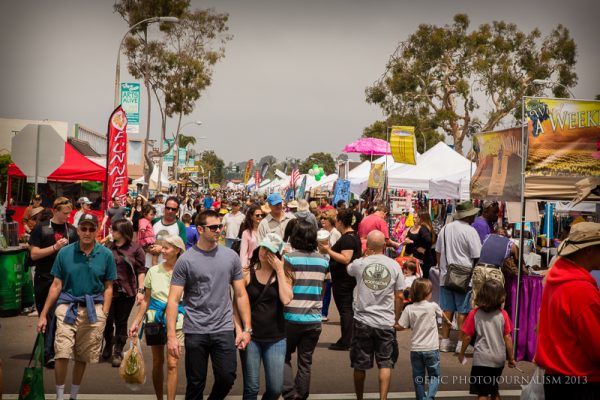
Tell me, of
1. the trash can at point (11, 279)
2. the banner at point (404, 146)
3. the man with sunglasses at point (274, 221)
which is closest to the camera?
the man with sunglasses at point (274, 221)

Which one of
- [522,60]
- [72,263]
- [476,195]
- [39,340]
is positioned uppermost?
[522,60]

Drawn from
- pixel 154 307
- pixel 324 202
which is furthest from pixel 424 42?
pixel 154 307

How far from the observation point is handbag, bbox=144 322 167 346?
6.94 meters

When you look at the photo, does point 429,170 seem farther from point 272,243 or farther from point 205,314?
point 205,314

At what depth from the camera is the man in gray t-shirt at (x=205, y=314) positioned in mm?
5996

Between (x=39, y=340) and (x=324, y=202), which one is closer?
(x=39, y=340)

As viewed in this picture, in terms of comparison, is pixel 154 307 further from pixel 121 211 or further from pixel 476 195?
pixel 121 211

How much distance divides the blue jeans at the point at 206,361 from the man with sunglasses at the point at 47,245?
127 inches

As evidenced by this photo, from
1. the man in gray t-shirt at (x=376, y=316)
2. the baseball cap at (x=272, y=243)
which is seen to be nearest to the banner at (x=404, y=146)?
the man in gray t-shirt at (x=376, y=316)

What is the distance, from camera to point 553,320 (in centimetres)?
439

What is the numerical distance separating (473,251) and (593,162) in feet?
6.61

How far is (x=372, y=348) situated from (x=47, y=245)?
14.3ft

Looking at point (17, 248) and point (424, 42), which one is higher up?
point (424, 42)

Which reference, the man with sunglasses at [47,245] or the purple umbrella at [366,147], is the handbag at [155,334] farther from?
the purple umbrella at [366,147]
